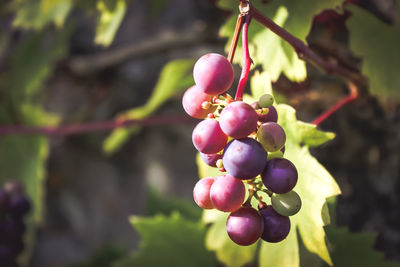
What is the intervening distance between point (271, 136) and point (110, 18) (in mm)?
440

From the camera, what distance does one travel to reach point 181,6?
5.90ft

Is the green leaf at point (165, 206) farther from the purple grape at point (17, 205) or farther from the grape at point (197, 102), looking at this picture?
the grape at point (197, 102)

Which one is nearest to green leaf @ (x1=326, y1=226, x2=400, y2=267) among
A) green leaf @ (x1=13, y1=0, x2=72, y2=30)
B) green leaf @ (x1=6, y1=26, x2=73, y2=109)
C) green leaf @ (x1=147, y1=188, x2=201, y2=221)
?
green leaf @ (x1=147, y1=188, x2=201, y2=221)

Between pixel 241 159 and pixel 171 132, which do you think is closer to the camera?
pixel 241 159

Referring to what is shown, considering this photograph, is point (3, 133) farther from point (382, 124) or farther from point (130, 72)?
point (382, 124)

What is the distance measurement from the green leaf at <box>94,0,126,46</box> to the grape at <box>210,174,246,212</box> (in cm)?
41

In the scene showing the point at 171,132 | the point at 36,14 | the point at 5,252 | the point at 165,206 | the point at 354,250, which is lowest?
the point at 171,132

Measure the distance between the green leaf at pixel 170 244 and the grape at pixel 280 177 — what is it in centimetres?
49

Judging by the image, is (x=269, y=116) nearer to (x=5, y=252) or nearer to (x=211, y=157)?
(x=211, y=157)

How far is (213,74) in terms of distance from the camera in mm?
353

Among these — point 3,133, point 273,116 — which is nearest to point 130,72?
point 3,133

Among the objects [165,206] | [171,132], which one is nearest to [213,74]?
[165,206]

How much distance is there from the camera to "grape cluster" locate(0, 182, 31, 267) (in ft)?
2.54

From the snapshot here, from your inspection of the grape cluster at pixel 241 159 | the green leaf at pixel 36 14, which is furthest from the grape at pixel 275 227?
the green leaf at pixel 36 14
